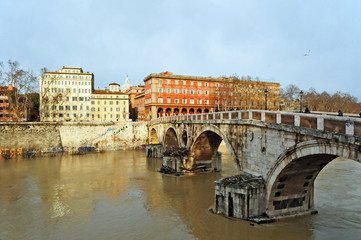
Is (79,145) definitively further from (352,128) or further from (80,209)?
(352,128)

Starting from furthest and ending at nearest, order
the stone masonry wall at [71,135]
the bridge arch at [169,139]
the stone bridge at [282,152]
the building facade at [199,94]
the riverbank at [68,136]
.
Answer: the building facade at [199,94] < the stone masonry wall at [71,135] < the riverbank at [68,136] < the bridge arch at [169,139] < the stone bridge at [282,152]

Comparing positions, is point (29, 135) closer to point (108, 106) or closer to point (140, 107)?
point (108, 106)

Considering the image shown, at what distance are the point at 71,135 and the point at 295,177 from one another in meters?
40.5

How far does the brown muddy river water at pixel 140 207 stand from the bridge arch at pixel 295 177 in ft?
2.57

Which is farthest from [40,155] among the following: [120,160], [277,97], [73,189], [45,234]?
[277,97]

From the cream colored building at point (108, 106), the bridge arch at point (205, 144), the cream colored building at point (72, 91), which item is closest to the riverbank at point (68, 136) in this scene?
the cream colored building at point (72, 91)

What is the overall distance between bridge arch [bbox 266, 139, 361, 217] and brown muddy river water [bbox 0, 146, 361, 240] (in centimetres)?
78

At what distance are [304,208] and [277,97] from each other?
50033 millimetres

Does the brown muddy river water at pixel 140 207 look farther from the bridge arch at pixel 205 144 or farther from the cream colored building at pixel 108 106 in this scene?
the cream colored building at pixel 108 106

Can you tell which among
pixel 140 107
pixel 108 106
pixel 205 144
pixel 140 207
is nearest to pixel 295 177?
pixel 140 207

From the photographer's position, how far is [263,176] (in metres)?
13.3

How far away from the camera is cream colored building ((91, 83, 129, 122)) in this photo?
64.1m

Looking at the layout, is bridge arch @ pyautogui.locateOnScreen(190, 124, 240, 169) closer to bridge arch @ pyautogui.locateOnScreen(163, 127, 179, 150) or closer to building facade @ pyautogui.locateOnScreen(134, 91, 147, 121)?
bridge arch @ pyautogui.locateOnScreen(163, 127, 179, 150)

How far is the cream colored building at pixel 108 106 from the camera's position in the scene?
6412 centimetres
